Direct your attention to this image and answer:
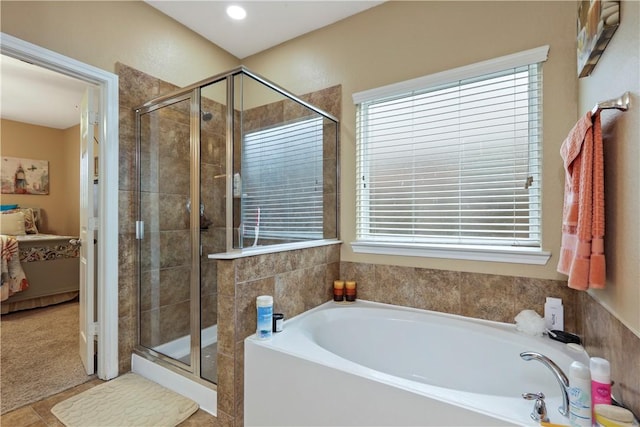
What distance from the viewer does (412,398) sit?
108cm

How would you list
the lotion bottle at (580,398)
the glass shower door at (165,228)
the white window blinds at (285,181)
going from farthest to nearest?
1. the glass shower door at (165,228)
2. the white window blinds at (285,181)
3. the lotion bottle at (580,398)

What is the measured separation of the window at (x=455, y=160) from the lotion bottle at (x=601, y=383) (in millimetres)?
842

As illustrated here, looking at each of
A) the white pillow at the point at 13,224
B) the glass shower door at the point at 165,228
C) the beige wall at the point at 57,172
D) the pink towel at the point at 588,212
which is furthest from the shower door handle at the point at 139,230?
the beige wall at the point at 57,172

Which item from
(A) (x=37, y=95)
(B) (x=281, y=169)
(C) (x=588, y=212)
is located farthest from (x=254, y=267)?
(A) (x=37, y=95)

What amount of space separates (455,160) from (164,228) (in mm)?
2110

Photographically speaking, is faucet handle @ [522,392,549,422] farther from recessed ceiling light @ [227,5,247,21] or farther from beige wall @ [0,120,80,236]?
beige wall @ [0,120,80,236]

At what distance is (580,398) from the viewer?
924 mm

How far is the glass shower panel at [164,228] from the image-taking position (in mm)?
2117

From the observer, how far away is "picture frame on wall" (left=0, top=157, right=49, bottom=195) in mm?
4410

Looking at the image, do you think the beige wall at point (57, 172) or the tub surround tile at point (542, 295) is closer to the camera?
the tub surround tile at point (542, 295)

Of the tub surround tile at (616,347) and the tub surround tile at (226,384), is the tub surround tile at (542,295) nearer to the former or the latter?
the tub surround tile at (616,347)

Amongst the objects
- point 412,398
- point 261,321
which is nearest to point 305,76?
point 261,321

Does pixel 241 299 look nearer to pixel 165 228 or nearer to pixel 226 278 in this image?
pixel 226 278

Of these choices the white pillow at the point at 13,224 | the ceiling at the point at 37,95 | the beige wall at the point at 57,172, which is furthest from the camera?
the beige wall at the point at 57,172
